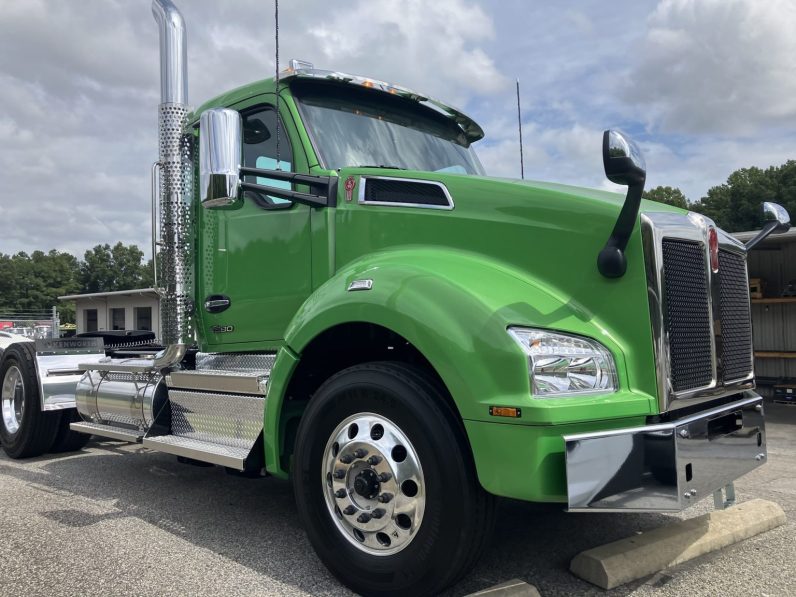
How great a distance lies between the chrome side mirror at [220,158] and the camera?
337cm

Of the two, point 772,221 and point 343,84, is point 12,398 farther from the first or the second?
point 772,221

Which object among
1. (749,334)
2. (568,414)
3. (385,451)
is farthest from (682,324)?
(385,451)

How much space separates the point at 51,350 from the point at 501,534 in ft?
16.2

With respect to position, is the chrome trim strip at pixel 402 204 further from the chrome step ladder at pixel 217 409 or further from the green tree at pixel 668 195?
the green tree at pixel 668 195

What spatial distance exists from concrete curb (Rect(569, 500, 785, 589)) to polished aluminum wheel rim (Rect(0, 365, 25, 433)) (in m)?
5.87

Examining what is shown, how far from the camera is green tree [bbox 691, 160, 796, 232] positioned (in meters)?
35.3

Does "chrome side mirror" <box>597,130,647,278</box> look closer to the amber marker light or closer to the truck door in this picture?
the amber marker light

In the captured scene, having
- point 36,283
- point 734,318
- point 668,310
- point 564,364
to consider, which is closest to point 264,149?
point 564,364

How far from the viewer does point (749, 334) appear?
3.88m

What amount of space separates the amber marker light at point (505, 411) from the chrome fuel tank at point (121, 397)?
3086 millimetres

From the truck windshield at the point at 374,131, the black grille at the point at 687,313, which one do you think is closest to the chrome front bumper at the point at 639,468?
the black grille at the point at 687,313

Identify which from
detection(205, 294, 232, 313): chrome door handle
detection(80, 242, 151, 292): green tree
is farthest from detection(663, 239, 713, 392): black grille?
detection(80, 242, 151, 292): green tree

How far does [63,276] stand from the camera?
83375 millimetres

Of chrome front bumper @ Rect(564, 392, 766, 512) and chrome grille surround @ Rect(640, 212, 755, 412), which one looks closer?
chrome front bumper @ Rect(564, 392, 766, 512)
